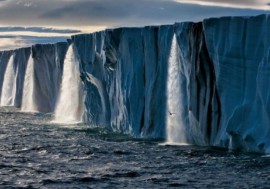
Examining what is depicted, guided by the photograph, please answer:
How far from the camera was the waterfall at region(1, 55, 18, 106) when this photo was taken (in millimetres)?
47938

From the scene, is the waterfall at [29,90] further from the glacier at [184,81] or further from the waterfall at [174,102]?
the waterfall at [174,102]

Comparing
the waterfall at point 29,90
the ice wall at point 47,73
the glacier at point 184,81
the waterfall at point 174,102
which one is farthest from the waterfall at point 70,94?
the waterfall at point 174,102

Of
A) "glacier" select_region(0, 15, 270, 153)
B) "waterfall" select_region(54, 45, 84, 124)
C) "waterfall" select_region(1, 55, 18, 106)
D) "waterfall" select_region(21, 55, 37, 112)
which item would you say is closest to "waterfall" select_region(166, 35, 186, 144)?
"glacier" select_region(0, 15, 270, 153)

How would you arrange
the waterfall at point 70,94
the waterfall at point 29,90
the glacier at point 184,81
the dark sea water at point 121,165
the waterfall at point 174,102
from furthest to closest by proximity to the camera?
the waterfall at point 29,90 → the waterfall at point 70,94 → the waterfall at point 174,102 → the glacier at point 184,81 → the dark sea water at point 121,165

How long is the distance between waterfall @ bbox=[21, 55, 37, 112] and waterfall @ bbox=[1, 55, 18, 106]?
4810mm

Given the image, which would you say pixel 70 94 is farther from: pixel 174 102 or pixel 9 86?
pixel 9 86

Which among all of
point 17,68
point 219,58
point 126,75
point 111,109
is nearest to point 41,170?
point 219,58

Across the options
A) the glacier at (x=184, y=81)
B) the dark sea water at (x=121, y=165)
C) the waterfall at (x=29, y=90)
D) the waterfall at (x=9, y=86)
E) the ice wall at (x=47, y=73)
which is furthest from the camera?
the waterfall at (x=9, y=86)

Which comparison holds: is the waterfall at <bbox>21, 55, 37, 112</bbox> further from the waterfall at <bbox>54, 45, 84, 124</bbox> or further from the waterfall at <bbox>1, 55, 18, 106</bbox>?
the waterfall at <bbox>54, 45, 84, 124</bbox>

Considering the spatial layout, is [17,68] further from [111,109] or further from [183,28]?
[183,28]

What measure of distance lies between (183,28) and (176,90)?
77.4 inches

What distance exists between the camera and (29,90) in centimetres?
4209

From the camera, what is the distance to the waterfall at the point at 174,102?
19.8 metres

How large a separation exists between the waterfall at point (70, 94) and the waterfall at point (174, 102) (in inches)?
432
